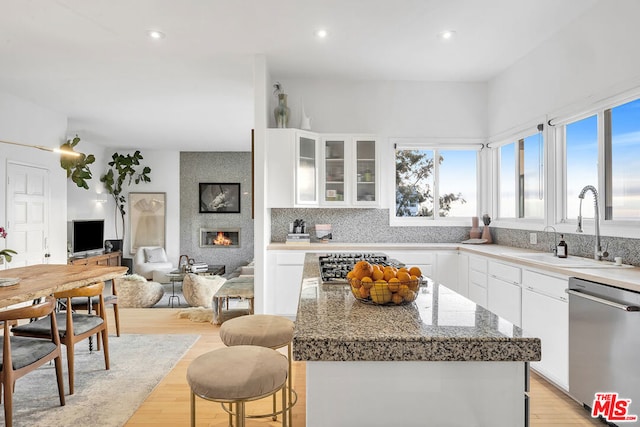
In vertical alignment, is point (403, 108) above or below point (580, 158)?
above

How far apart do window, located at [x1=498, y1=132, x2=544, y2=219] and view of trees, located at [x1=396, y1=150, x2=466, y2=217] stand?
55cm

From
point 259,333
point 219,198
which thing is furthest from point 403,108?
point 219,198

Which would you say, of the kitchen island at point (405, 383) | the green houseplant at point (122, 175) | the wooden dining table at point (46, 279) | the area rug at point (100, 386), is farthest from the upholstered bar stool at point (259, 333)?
the green houseplant at point (122, 175)

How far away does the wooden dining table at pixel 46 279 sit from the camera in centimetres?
255

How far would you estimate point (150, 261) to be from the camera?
8484 mm

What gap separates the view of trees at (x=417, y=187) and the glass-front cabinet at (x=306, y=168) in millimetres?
1076

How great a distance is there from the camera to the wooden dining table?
8.37 ft

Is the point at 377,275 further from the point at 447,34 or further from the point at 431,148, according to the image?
the point at 431,148

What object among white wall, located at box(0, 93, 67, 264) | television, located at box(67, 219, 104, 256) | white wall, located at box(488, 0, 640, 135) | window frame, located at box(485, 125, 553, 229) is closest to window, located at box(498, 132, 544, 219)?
window frame, located at box(485, 125, 553, 229)

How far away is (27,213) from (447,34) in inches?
214

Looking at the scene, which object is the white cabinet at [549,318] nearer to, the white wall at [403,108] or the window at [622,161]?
the window at [622,161]

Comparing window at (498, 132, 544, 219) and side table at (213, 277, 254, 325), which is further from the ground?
window at (498, 132, 544, 219)

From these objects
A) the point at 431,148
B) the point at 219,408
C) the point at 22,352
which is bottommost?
the point at 219,408

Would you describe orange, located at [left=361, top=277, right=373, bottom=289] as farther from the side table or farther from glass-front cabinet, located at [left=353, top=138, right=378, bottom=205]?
the side table
